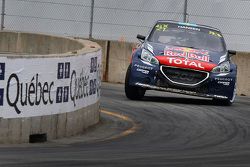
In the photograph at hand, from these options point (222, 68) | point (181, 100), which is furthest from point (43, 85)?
point (181, 100)

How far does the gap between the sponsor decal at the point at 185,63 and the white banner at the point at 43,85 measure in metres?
3.59

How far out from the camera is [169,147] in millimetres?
12234

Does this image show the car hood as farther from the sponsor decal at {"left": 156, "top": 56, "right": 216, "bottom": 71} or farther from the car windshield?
the car windshield

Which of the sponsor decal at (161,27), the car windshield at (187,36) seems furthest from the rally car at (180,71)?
the sponsor decal at (161,27)

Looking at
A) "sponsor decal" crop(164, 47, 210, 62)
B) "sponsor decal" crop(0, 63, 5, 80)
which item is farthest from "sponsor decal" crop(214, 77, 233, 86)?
"sponsor decal" crop(0, 63, 5, 80)

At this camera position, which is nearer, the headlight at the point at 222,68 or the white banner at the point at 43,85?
the white banner at the point at 43,85

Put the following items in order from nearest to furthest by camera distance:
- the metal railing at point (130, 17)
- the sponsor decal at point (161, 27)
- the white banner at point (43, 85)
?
the white banner at point (43, 85) < the sponsor decal at point (161, 27) < the metal railing at point (130, 17)

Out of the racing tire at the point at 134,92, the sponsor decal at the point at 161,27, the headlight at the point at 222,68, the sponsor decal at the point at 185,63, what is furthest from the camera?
the sponsor decal at the point at 161,27

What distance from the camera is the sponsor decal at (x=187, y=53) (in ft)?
59.3

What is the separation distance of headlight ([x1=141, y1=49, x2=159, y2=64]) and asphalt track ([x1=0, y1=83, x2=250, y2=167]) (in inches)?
33.2

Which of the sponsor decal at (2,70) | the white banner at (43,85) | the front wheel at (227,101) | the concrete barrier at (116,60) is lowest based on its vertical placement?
the concrete barrier at (116,60)

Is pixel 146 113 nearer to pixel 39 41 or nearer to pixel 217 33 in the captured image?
pixel 217 33

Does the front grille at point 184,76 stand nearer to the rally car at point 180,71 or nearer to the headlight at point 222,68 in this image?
the rally car at point 180,71

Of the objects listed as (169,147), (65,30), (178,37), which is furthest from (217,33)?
(65,30)
